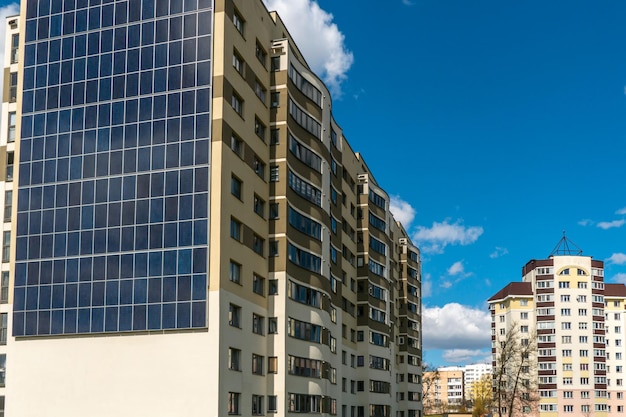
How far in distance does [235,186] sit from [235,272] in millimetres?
5920

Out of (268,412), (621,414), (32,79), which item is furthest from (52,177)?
(621,414)

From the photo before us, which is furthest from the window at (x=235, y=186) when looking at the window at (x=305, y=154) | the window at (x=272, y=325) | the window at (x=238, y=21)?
the window at (x=238, y=21)

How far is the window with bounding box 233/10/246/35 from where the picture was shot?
58.3 metres

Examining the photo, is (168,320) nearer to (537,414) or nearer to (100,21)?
(100,21)

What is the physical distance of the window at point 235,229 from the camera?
55.2 metres

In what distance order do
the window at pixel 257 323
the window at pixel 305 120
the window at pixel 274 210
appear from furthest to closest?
the window at pixel 305 120 < the window at pixel 274 210 < the window at pixel 257 323

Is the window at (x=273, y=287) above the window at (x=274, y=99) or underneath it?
underneath

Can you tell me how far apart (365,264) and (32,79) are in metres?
45.5

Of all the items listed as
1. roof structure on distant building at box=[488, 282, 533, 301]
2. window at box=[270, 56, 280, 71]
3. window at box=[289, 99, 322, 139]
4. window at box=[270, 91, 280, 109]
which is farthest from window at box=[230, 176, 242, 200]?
roof structure on distant building at box=[488, 282, 533, 301]

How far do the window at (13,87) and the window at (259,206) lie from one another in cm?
2072

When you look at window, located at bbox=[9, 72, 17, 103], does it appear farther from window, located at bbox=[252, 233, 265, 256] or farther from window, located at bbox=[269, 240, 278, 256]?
window, located at bbox=[269, 240, 278, 256]

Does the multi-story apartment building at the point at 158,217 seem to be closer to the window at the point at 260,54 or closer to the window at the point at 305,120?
the window at the point at 260,54

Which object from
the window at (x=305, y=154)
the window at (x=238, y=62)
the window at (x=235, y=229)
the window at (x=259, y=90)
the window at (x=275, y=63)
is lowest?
the window at (x=235, y=229)

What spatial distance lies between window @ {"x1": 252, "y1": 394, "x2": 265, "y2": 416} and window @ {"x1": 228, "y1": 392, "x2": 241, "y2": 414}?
2822mm
